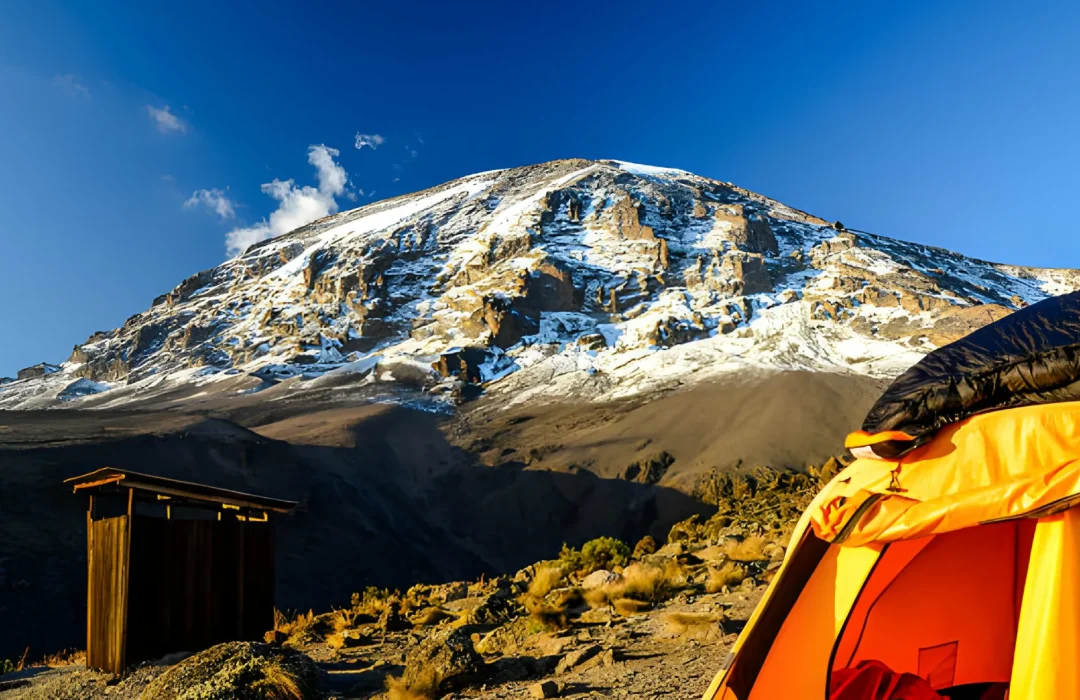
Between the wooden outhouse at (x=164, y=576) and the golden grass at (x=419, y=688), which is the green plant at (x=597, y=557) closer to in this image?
the wooden outhouse at (x=164, y=576)

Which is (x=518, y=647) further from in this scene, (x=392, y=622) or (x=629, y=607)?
(x=392, y=622)

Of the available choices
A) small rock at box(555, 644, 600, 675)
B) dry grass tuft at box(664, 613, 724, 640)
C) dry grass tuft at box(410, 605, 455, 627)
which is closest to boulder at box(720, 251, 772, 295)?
dry grass tuft at box(410, 605, 455, 627)

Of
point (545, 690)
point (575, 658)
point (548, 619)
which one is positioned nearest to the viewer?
point (545, 690)

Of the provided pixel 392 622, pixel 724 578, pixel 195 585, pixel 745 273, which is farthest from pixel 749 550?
pixel 745 273

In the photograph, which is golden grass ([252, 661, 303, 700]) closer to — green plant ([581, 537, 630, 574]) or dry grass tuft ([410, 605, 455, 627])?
dry grass tuft ([410, 605, 455, 627])

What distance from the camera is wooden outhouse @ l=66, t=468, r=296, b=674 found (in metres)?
7.47

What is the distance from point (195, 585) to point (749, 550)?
7897 mm

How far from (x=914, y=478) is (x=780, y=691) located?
1.22m

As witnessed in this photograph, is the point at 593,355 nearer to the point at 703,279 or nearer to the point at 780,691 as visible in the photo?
the point at 703,279

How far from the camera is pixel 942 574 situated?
324 centimetres

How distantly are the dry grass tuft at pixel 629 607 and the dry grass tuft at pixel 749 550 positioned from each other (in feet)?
7.41

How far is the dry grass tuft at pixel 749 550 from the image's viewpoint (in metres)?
9.43

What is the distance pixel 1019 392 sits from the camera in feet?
6.86

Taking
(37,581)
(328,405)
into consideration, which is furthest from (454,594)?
A: (328,405)
